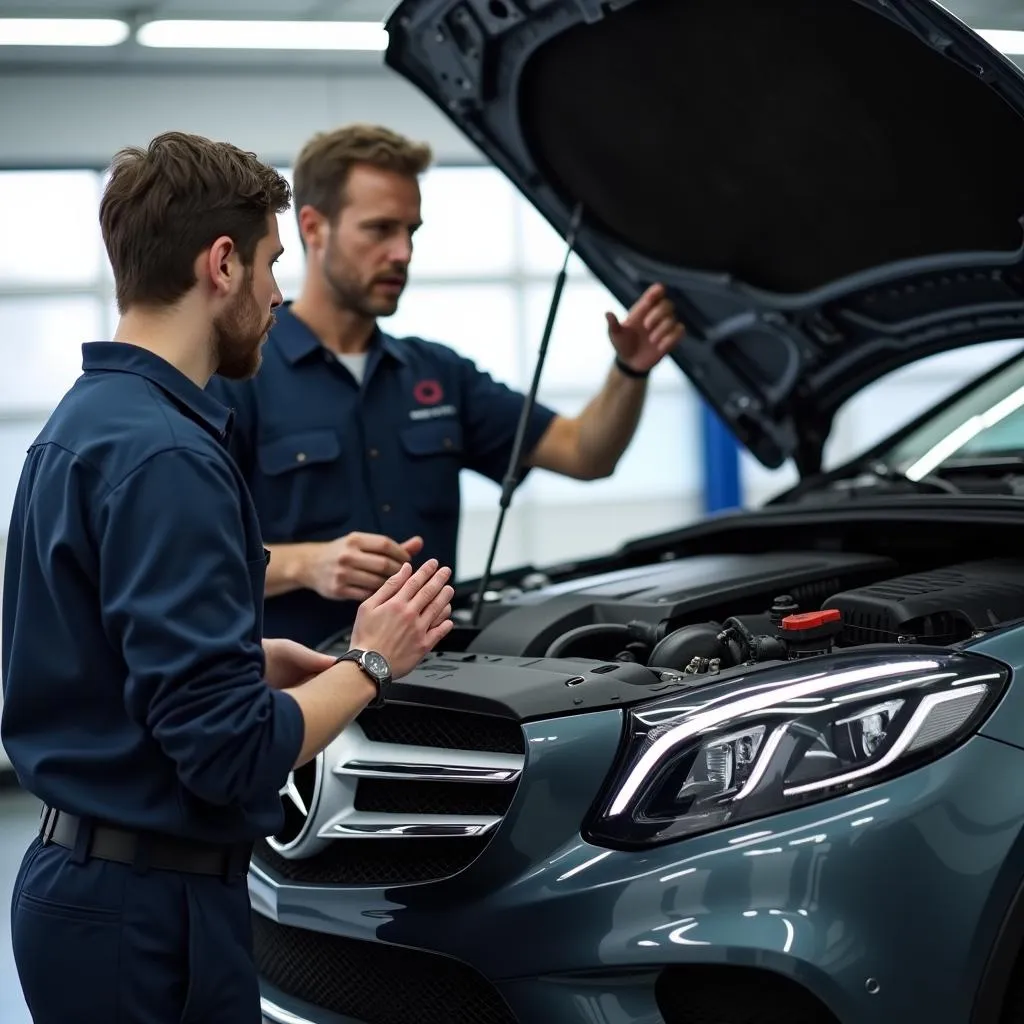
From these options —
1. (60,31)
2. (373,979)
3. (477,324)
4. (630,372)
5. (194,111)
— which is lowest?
(373,979)

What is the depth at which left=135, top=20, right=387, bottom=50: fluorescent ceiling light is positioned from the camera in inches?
273

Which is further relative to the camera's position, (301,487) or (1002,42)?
(1002,42)

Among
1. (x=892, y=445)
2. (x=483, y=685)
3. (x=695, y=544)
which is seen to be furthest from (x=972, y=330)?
(x=483, y=685)

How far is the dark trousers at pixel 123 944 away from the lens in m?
1.53

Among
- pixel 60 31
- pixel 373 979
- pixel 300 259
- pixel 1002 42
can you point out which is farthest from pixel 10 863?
pixel 300 259

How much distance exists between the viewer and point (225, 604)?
57.1 inches

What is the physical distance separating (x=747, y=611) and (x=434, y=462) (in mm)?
818

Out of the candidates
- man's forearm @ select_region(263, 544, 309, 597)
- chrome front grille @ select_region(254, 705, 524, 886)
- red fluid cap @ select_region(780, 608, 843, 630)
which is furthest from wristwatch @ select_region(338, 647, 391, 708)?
man's forearm @ select_region(263, 544, 309, 597)

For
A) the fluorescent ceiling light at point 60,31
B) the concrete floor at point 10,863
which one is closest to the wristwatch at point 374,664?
the concrete floor at point 10,863

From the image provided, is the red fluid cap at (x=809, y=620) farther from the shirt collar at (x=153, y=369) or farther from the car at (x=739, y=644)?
the shirt collar at (x=153, y=369)

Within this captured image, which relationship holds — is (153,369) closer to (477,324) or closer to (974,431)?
(974,431)

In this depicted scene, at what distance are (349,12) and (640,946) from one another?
6.10m

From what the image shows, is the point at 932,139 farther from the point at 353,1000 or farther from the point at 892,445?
the point at 353,1000

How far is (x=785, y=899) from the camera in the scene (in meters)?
1.67
